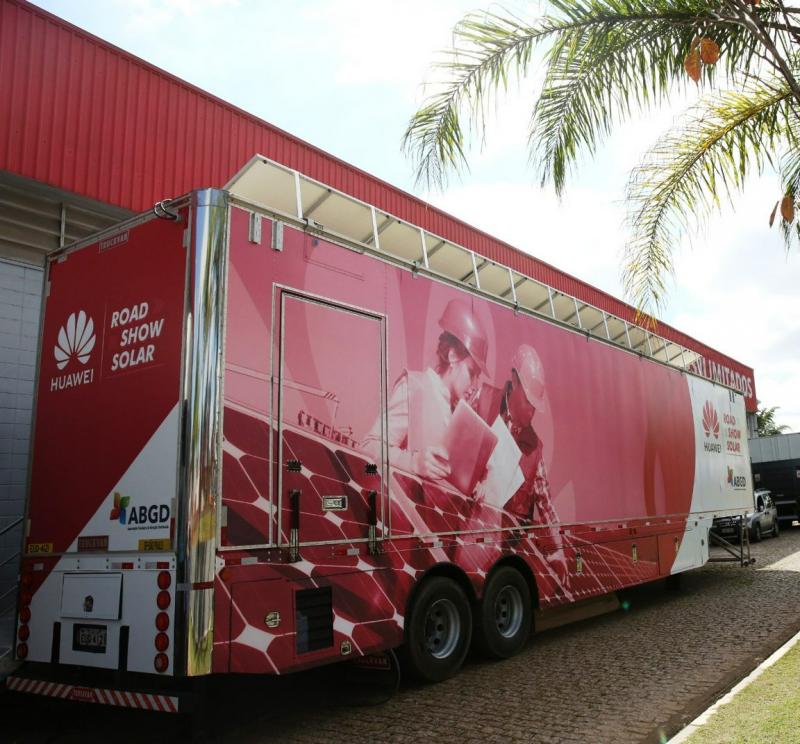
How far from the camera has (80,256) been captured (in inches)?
233

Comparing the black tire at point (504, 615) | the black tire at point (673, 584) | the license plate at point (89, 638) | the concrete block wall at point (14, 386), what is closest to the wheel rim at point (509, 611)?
the black tire at point (504, 615)

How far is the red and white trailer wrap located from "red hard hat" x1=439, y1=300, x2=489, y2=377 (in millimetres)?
21

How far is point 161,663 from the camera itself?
14.7ft

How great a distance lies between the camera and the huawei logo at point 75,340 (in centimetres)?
565

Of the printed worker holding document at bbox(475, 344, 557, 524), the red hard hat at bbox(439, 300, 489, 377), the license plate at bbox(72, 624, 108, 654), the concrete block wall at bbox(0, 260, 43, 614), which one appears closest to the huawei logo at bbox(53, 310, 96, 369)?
the license plate at bbox(72, 624, 108, 654)

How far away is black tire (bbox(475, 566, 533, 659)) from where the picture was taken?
6973 millimetres

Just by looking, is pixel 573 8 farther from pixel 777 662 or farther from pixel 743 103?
pixel 777 662

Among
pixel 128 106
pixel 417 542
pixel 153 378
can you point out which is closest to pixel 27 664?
pixel 153 378

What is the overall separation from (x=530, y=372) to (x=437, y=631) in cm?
306

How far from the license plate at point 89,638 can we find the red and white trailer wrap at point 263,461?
14mm

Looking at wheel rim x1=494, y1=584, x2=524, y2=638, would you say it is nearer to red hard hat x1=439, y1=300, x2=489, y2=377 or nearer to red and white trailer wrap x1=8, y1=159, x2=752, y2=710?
red and white trailer wrap x1=8, y1=159, x2=752, y2=710

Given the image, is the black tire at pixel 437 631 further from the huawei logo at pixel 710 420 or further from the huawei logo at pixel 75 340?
the huawei logo at pixel 710 420

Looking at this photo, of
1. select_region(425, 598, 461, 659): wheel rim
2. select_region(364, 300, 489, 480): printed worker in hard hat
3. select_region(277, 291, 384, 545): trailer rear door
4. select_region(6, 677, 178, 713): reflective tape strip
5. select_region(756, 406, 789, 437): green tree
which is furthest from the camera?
select_region(756, 406, 789, 437): green tree

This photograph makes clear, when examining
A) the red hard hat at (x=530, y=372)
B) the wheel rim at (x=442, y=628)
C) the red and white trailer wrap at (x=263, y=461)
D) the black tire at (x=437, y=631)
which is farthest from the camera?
the red hard hat at (x=530, y=372)
